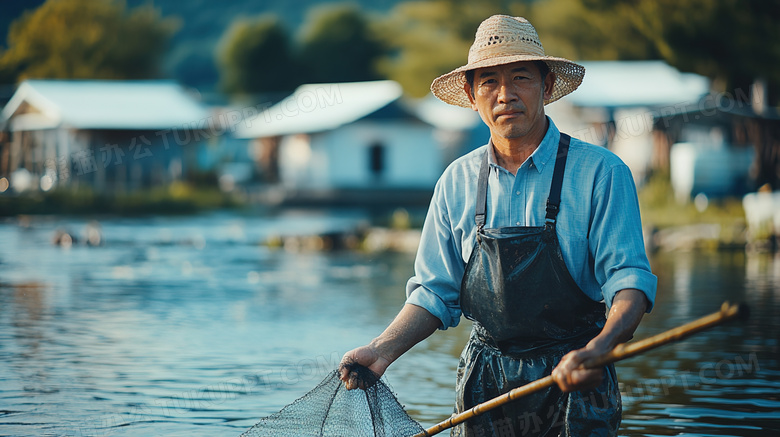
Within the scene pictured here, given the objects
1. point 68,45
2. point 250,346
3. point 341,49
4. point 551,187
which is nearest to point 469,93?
point 551,187

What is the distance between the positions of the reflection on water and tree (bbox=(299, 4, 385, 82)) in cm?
6718

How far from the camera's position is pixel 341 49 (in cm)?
8675

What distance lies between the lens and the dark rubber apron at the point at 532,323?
3.55 m

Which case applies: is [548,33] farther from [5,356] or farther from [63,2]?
[5,356]

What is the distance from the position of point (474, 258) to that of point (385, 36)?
81207 millimetres

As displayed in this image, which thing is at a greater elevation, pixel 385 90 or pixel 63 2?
pixel 63 2

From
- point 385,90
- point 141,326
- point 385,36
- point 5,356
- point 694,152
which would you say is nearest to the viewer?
point 5,356

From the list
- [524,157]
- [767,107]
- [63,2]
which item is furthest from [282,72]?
[524,157]

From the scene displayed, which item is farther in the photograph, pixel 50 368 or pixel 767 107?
pixel 767 107

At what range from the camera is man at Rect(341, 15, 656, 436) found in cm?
351

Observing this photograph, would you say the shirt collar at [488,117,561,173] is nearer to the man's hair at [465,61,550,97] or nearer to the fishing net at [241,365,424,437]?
the man's hair at [465,61,550,97]

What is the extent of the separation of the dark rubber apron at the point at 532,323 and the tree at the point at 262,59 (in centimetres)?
8345

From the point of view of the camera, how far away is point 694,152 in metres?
Result: 28.5

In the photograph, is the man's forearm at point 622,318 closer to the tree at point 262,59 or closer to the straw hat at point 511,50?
the straw hat at point 511,50
